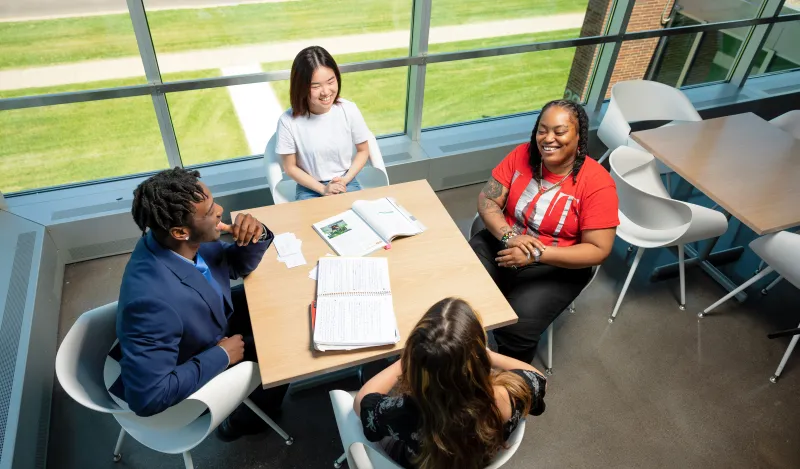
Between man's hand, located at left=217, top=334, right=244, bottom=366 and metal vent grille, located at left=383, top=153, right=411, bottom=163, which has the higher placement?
man's hand, located at left=217, top=334, right=244, bottom=366

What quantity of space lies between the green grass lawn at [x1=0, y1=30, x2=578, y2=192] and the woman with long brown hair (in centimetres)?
248

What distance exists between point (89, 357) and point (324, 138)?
1575 mm

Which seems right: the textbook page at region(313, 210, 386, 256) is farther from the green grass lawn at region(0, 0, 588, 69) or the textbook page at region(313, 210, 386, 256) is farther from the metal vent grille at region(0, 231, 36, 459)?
the green grass lawn at region(0, 0, 588, 69)

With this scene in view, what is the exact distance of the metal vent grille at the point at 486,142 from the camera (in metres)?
4.00

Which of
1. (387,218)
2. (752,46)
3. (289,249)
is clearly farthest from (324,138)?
(752,46)

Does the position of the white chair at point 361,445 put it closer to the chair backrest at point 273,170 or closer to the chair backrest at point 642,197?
the chair backrest at point 273,170

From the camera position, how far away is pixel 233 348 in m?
1.94

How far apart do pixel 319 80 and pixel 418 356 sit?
1.72m

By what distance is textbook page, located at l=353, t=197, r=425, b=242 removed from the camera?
2256 mm

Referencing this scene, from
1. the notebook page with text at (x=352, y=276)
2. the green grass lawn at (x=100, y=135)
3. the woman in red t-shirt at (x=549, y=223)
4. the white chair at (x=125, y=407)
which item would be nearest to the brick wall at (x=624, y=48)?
the woman in red t-shirt at (x=549, y=223)

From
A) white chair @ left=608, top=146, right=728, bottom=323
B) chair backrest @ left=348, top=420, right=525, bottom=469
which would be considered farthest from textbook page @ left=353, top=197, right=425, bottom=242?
white chair @ left=608, top=146, right=728, bottom=323

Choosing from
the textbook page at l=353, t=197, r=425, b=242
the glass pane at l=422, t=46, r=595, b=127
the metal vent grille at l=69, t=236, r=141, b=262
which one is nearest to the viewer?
the textbook page at l=353, t=197, r=425, b=242

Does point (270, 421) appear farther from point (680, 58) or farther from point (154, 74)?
point (680, 58)

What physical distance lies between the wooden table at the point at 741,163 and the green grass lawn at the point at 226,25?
5.06 feet
